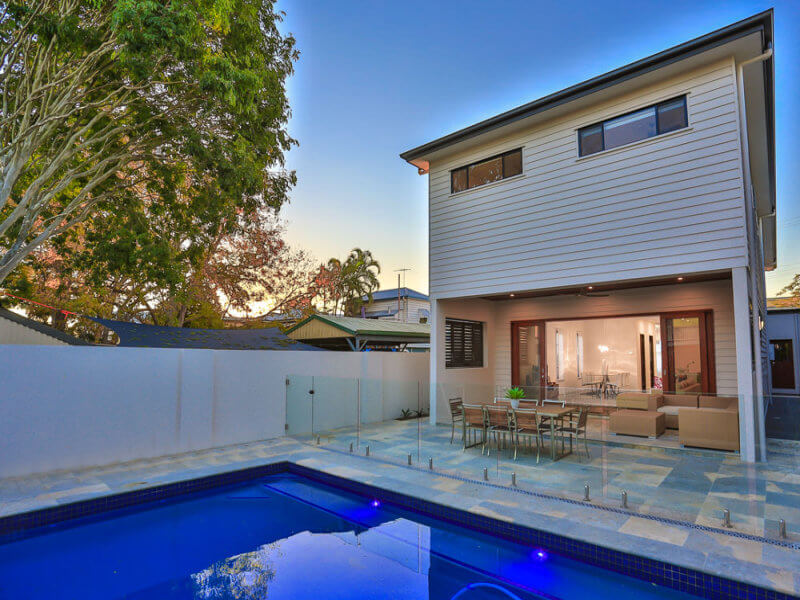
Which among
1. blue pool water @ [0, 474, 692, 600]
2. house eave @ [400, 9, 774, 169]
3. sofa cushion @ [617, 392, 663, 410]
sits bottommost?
blue pool water @ [0, 474, 692, 600]

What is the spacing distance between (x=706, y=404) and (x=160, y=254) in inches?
368

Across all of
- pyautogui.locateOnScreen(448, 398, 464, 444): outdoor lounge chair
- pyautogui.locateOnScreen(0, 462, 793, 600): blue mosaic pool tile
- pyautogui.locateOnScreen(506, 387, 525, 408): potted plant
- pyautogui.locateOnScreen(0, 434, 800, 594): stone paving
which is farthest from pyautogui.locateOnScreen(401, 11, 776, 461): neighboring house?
pyautogui.locateOnScreen(0, 462, 793, 600): blue mosaic pool tile

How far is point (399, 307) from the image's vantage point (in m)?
30.5

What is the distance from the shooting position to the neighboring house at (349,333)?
12.1 m

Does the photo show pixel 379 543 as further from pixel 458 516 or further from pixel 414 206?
pixel 414 206

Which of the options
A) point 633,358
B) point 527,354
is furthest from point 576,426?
point 633,358

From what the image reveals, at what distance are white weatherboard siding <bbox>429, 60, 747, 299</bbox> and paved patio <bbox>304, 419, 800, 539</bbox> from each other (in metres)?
2.80

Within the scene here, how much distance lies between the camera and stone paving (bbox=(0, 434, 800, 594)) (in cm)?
351

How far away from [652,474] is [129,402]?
7.25 m

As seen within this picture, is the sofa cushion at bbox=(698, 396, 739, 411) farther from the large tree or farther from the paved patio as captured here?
the large tree

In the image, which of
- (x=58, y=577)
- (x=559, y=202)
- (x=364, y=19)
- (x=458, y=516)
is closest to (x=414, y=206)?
(x=364, y=19)

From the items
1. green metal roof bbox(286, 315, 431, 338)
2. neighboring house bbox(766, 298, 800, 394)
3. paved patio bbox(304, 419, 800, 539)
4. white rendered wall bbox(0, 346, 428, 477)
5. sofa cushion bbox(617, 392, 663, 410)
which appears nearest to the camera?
paved patio bbox(304, 419, 800, 539)

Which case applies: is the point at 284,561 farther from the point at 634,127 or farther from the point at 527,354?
the point at 527,354

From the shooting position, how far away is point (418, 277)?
3142 cm
